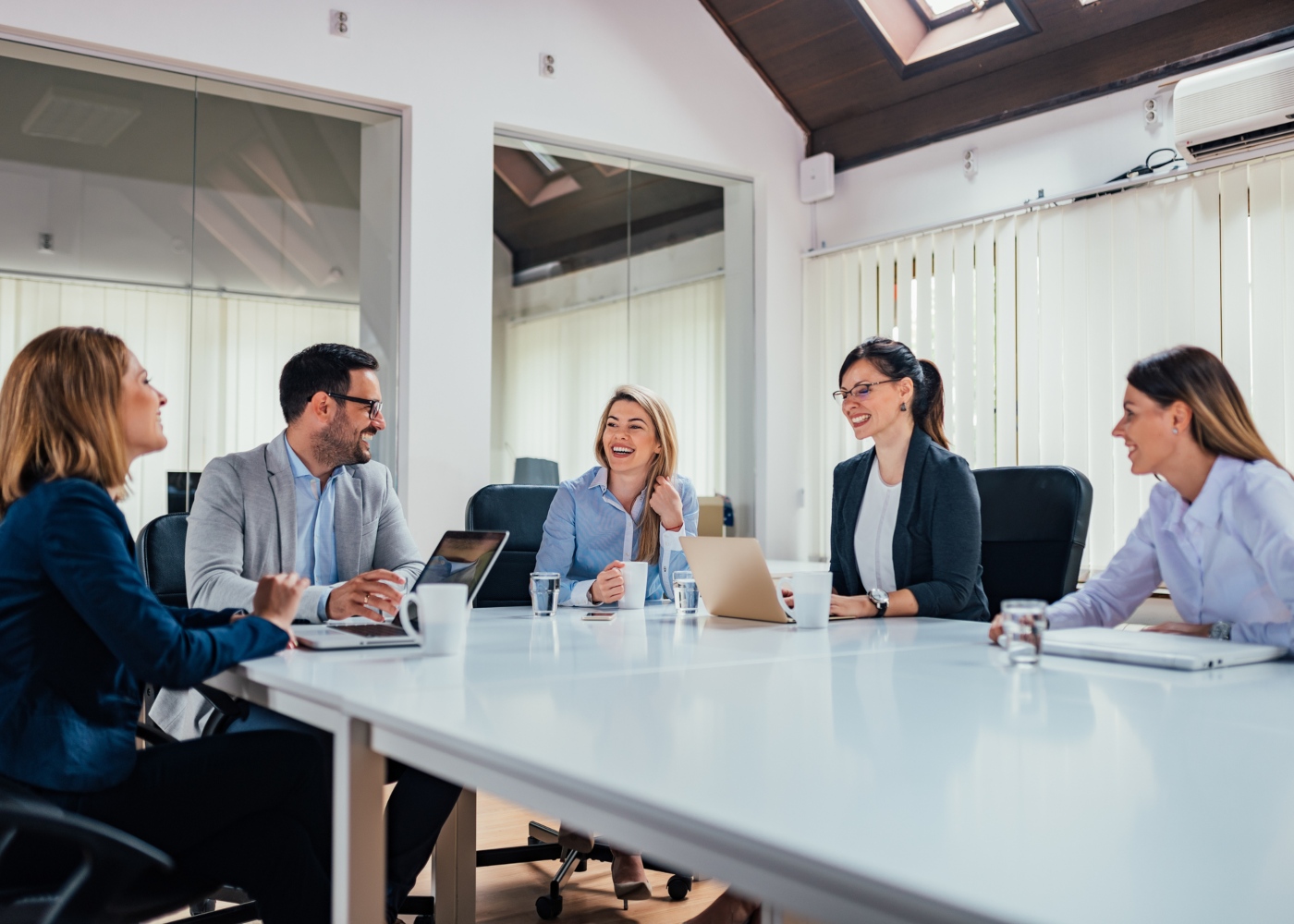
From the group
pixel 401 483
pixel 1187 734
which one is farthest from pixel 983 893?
pixel 401 483

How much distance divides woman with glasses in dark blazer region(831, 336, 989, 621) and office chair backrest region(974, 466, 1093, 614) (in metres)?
0.09

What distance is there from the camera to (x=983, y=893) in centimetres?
62

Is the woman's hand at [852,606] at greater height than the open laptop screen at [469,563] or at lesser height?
lesser

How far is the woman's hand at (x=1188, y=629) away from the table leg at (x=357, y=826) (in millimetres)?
1300

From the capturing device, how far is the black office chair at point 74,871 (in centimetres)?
116

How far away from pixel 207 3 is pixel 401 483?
1826mm

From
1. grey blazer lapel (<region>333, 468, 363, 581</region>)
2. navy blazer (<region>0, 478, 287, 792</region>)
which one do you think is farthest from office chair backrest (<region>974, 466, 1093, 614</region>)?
navy blazer (<region>0, 478, 287, 792</region>)

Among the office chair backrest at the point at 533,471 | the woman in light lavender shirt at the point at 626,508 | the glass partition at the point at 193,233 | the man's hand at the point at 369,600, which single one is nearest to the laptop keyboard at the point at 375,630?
the man's hand at the point at 369,600

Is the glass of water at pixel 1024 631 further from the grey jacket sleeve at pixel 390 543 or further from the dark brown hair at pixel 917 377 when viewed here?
the grey jacket sleeve at pixel 390 543

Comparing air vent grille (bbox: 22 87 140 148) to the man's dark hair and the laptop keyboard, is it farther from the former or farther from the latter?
the laptop keyboard

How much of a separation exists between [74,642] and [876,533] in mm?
1783

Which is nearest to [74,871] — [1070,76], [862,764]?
[862,764]

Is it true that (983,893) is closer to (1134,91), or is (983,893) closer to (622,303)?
(1134,91)

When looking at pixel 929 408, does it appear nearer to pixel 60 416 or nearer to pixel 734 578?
pixel 734 578
